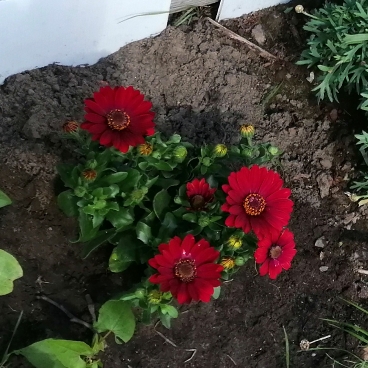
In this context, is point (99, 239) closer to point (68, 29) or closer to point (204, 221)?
point (204, 221)

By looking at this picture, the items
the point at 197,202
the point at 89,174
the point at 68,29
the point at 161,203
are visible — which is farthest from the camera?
the point at 68,29

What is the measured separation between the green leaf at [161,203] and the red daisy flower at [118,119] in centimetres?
21

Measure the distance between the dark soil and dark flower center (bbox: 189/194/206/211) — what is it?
0.40 m

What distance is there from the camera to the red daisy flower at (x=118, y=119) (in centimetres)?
136

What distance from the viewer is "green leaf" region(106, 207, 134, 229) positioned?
149 cm

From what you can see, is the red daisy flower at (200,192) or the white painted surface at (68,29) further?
the white painted surface at (68,29)

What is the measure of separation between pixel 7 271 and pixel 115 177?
1.30ft

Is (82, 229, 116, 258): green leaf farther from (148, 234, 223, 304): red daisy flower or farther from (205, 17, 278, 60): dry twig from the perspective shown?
(205, 17, 278, 60): dry twig

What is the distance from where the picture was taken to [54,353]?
1.50 meters

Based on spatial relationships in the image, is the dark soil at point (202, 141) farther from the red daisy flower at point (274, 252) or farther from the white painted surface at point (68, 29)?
the red daisy flower at point (274, 252)

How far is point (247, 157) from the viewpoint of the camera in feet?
5.04

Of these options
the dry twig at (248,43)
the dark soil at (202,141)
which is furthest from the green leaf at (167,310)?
the dry twig at (248,43)

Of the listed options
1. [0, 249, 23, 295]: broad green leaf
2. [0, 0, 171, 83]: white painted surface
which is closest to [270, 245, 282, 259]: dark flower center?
[0, 249, 23, 295]: broad green leaf

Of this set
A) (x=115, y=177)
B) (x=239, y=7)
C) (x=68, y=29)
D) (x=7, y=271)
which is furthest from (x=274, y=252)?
(x=239, y=7)
